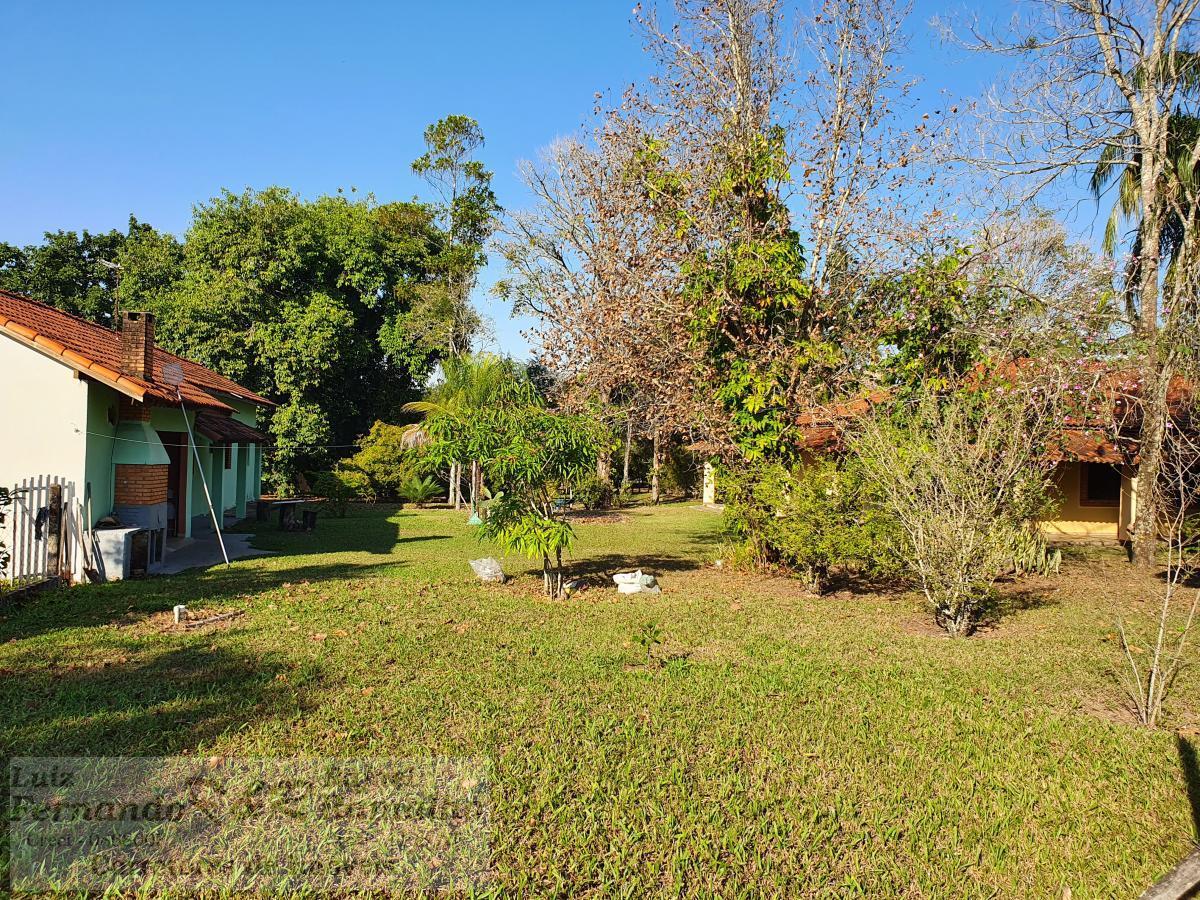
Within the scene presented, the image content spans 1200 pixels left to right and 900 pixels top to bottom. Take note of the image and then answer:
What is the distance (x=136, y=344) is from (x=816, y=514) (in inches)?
403

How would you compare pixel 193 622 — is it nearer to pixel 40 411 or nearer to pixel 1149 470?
pixel 40 411

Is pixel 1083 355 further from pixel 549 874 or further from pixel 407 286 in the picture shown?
pixel 407 286

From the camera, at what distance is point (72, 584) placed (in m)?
9.97

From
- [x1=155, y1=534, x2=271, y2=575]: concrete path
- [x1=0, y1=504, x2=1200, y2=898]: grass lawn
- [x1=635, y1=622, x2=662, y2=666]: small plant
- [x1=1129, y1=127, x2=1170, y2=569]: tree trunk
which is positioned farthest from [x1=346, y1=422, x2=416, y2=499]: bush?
[x1=1129, y1=127, x2=1170, y2=569]: tree trunk

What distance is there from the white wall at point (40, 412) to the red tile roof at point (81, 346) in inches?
9.4

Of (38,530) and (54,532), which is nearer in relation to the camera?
(38,530)

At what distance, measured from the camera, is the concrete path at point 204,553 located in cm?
1171

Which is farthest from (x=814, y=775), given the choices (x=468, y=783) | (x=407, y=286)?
(x=407, y=286)

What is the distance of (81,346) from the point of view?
11102 mm

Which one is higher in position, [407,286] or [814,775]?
[407,286]

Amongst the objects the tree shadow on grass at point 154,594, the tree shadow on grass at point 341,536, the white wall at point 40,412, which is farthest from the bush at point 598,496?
the white wall at point 40,412

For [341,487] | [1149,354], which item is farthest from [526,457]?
[341,487]

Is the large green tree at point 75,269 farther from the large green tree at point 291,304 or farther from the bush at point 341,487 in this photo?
the bush at point 341,487

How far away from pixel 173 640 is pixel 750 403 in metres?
8.18
